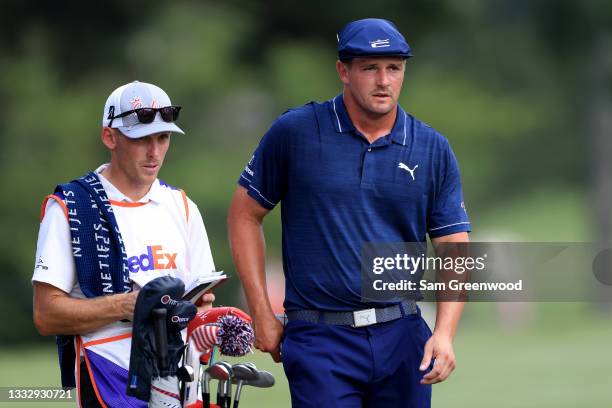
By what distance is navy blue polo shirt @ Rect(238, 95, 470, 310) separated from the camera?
517cm

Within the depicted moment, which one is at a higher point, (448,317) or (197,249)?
(197,249)

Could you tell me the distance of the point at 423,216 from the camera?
528 centimetres

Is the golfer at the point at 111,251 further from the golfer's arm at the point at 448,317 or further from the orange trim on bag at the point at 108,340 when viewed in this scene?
the golfer's arm at the point at 448,317

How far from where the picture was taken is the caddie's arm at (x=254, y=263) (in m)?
5.29

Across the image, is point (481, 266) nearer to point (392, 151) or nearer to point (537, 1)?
point (392, 151)

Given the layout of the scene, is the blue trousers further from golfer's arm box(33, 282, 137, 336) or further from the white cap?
the white cap

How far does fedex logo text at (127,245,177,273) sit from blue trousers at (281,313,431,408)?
52 centimetres

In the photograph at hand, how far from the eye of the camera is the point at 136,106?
518 centimetres

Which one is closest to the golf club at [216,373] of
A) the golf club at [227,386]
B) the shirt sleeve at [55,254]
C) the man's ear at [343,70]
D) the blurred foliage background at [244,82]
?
the golf club at [227,386]

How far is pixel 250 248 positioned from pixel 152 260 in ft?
1.37

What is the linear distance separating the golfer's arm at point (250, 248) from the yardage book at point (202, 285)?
0.27 metres

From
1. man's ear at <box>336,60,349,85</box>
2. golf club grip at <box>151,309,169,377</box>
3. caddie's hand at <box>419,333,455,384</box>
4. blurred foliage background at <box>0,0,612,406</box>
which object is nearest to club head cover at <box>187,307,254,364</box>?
golf club grip at <box>151,309,169,377</box>

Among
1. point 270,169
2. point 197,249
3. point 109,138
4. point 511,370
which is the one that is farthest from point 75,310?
point 511,370

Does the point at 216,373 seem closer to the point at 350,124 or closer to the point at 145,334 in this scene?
the point at 145,334
